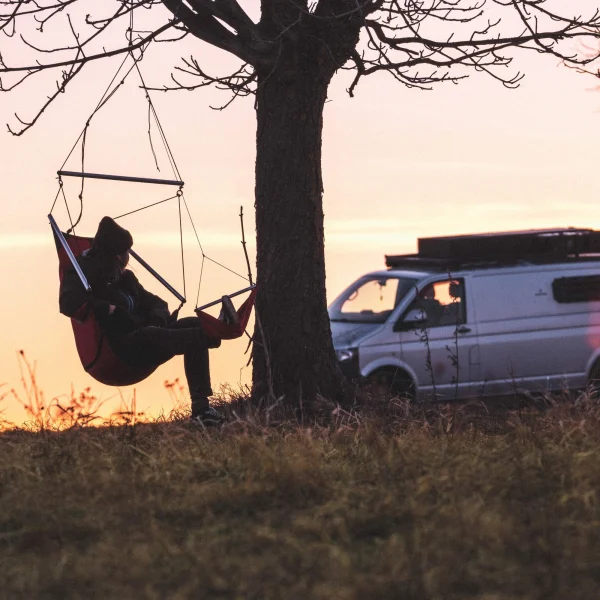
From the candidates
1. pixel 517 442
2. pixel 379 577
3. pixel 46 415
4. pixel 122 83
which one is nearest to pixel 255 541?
pixel 379 577

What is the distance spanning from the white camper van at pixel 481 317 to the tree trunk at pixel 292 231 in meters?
3.72

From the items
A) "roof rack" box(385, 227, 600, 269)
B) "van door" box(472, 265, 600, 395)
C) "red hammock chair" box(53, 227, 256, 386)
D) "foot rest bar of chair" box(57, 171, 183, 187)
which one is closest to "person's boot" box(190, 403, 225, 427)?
"red hammock chair" box(53, 227, 256, 386)

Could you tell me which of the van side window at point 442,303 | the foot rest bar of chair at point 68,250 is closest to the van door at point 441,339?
the van side window at point 442,303

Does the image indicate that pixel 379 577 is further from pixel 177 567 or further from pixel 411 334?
pixel 411 334

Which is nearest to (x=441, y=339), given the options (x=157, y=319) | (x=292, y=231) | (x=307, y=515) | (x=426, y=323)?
(x=426, y=323)

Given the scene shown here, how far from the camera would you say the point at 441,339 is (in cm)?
1452

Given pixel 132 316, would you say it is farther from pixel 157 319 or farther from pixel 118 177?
pixel 118 177

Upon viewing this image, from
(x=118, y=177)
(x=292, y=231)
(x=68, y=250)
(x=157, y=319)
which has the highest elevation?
(x=118, y=177)

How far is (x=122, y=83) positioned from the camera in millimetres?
9898

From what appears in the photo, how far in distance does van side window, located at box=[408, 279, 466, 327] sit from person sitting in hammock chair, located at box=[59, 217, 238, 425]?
17.8 ft

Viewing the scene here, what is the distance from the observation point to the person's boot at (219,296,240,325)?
895cm

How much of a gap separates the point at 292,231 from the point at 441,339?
4.78 metres

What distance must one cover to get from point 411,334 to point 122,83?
585 centimetres

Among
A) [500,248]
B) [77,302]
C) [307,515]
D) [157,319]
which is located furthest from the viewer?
[500,248]
